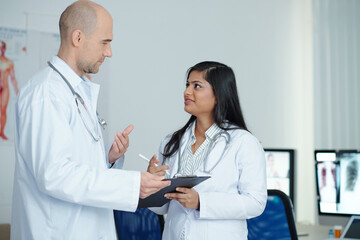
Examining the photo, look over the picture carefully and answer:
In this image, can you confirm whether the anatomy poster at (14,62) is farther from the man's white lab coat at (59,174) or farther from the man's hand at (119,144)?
the man's white lab coat at (59,174)

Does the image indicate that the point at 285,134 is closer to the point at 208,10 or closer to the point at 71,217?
the point at 208,10

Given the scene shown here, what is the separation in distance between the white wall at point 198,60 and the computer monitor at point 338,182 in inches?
50.5

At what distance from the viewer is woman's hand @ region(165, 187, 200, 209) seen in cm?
181

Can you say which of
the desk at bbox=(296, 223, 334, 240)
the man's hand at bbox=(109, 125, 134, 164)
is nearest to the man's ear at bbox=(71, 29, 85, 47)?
the man's hand at bbox=(109, 125, 134, 164)

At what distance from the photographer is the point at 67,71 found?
5.18ft

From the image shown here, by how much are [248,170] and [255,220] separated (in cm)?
37

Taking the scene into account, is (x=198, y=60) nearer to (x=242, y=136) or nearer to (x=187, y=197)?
(x=242, y=136)

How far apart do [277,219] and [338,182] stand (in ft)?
3.53

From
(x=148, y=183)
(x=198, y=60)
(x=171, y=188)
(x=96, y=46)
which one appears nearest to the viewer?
(x=148, y=183)

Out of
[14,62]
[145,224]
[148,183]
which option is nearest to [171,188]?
[148,183]

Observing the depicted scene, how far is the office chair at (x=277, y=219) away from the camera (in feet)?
6.82

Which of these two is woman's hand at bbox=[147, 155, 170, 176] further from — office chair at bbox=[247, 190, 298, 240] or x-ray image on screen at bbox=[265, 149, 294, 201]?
x-ray image on screen at bbox=[265, 149, 294, 201]

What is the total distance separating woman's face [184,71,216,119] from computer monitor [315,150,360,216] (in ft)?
4.25

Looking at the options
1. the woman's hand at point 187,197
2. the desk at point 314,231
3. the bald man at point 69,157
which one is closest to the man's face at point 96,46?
the bald man at point 69,157
